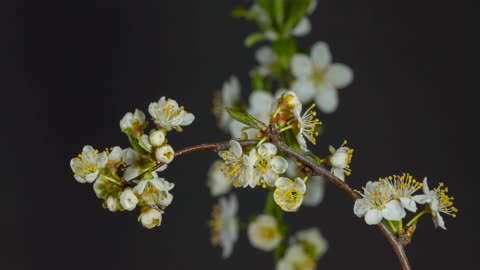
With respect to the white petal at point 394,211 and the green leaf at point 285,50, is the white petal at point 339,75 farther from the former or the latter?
the white petal at point 394,211

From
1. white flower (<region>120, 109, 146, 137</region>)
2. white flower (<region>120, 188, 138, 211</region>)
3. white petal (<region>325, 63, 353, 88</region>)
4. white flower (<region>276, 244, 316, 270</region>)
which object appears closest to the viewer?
white flower (<region>120, 188, 138, 211</region>)

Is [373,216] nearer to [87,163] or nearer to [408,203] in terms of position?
[408,203]

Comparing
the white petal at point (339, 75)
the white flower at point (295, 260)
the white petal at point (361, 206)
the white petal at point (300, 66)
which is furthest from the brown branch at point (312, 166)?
the white petal at point (339, 75)

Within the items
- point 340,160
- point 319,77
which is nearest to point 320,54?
point 319,77

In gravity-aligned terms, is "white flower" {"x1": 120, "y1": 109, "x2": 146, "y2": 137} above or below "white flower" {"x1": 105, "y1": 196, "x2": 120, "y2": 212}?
above

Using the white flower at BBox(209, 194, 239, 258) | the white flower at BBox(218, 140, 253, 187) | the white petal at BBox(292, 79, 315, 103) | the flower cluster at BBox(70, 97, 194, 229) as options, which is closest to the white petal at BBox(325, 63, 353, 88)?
the white petal at BBox(292, 79, 315, 103)

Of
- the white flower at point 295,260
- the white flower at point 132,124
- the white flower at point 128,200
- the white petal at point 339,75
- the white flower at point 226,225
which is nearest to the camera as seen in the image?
the white flower at point 128,200

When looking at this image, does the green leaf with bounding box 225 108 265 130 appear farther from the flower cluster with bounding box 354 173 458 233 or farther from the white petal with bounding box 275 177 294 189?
the flower cluster with bounding box 354 173 458 233
